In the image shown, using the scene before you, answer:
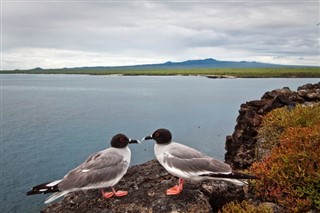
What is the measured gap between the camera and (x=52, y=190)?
8.62 m

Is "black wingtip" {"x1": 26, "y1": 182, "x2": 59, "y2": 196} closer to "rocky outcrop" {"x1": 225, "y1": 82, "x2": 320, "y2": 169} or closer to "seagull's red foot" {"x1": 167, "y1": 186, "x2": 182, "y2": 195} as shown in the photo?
"seagull's red foot" {"x1": 167, "y1": 186, "x2": 182, "y2": 195}

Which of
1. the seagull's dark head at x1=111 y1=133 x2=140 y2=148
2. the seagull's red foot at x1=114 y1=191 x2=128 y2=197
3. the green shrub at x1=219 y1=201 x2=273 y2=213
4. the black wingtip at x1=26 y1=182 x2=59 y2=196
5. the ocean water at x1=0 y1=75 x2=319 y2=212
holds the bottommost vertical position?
the ocean water at x1=0 y1=75 x2=319 y2=212

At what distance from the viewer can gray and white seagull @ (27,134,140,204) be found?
8.76m

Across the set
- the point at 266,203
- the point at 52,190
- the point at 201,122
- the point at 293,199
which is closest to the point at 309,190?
the point at 293,199

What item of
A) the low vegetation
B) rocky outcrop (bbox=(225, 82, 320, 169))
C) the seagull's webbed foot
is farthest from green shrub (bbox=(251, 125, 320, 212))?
rocky outcrop (bbox=(225, 82, 320, 169))

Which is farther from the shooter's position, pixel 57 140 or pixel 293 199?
pixel 57 140

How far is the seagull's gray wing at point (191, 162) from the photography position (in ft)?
29.4

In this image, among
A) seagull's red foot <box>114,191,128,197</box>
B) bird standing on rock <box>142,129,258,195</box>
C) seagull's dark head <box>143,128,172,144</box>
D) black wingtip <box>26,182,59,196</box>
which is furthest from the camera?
seagull's dark head <box>143,128,172,144</box>

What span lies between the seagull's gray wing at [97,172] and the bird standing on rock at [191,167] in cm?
122

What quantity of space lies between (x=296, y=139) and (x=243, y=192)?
342 centimetres

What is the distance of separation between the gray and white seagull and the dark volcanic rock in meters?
0.39

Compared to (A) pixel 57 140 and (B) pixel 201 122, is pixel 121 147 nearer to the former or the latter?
(A) pixel 57 140

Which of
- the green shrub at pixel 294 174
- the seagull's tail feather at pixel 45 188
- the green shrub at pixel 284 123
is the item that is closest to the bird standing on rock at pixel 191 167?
the green shrub at pixel 294 174

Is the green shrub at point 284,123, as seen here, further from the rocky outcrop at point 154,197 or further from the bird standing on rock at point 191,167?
the bird standing on rock at point 191,167
